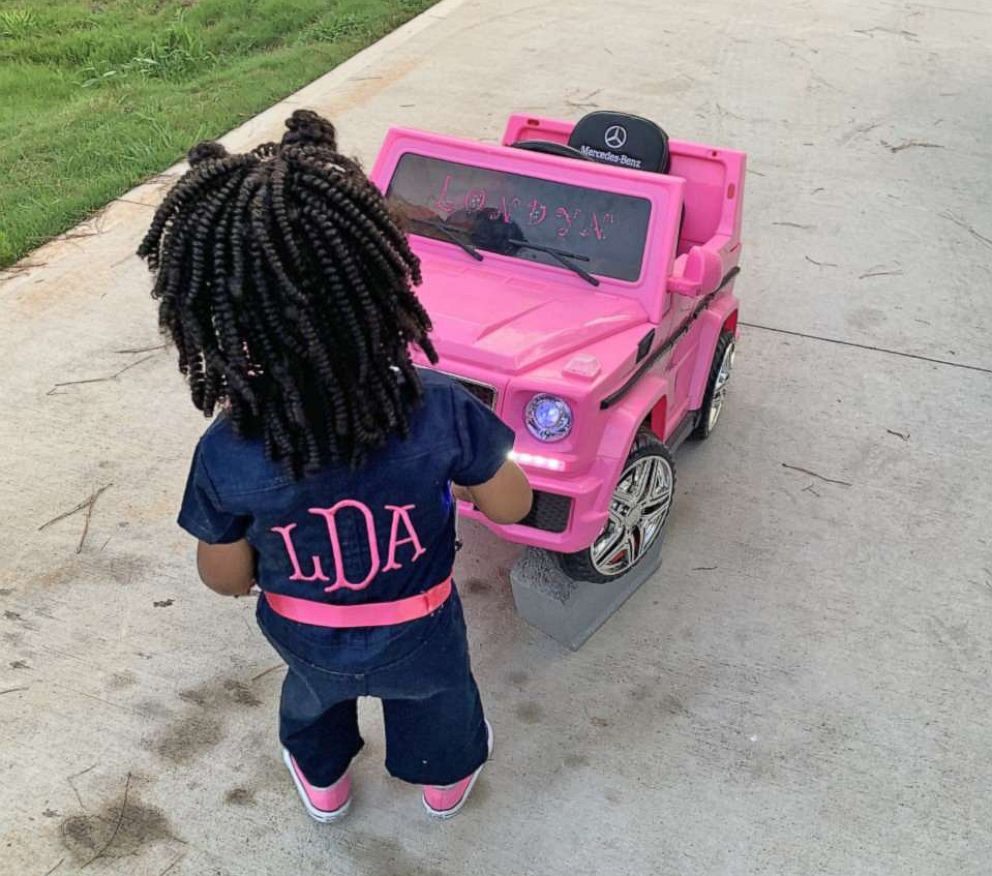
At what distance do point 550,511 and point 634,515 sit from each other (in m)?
0.46

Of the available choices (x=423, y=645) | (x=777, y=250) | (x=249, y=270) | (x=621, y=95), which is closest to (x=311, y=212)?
(x=249, y=270)

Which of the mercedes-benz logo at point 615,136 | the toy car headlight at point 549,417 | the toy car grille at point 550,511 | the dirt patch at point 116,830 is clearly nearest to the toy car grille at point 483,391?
the toy car headlight at point 549,417

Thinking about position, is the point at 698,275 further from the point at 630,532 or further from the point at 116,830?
the point at 116,830

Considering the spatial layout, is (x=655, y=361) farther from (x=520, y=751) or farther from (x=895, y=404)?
(x=895, y=404)

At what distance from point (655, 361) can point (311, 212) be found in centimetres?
192

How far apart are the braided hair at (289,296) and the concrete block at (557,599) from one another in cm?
155

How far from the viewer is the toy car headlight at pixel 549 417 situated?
288 cm

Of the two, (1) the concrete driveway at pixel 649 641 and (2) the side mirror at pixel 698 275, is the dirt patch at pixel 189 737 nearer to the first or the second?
(1) the concrete driveway at pixel 649 641

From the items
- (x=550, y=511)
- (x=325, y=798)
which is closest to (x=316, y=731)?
(x=325, y=798)

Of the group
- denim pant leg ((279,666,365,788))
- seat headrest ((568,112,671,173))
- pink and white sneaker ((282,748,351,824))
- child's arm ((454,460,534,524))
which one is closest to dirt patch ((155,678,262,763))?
pink and white sneaker ((282,748,351,824))

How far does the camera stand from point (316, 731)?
250 centimetres

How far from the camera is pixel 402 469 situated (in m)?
1.88

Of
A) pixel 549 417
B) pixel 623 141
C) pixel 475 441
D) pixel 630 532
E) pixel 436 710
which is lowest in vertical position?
pixel 630 532

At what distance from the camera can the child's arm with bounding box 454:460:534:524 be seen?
2.06 m
